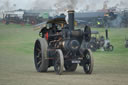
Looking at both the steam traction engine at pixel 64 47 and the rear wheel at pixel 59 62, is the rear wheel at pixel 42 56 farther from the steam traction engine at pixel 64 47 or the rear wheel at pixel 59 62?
the rear wheel at pixel 59 62

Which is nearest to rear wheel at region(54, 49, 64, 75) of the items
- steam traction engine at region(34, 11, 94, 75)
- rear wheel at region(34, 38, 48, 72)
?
steam traction engine at region(34, 11, 94, 75)

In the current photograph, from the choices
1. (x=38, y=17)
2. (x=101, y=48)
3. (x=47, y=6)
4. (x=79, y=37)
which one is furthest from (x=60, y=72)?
(x=47, y=6)

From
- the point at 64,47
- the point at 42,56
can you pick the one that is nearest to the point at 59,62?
the point at 64,47

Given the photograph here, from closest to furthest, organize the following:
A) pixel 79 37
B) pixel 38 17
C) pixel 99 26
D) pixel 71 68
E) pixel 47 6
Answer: pixel 79 37 < pixel 71 68 < pixel 99 26 < pixel 38 17 < pixel 47 6

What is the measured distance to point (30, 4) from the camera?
3767 inches

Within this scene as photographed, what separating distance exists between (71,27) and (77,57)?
108 cm

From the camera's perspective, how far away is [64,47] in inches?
603

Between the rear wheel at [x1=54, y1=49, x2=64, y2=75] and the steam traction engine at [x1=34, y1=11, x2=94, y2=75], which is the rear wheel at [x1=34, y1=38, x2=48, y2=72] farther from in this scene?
the rear wheel at [x1=54, y1=49, x2=64, y2=75]

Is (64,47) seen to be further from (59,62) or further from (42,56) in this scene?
(42,56)

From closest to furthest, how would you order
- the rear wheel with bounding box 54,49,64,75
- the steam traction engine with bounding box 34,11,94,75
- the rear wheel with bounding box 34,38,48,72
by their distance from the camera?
the rear wheel with bounding box 54,49,64,75 < the steam traction engine with bounding box 34,11,94,75 < the rear wheel with bounding box 34,38,48,72

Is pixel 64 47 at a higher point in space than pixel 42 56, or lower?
higher

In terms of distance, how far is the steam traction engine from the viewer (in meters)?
15.1

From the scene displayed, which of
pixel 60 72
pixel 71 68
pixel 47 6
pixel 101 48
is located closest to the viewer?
pixel 60 72

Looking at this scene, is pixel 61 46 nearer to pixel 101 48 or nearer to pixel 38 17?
pixel 101 48
